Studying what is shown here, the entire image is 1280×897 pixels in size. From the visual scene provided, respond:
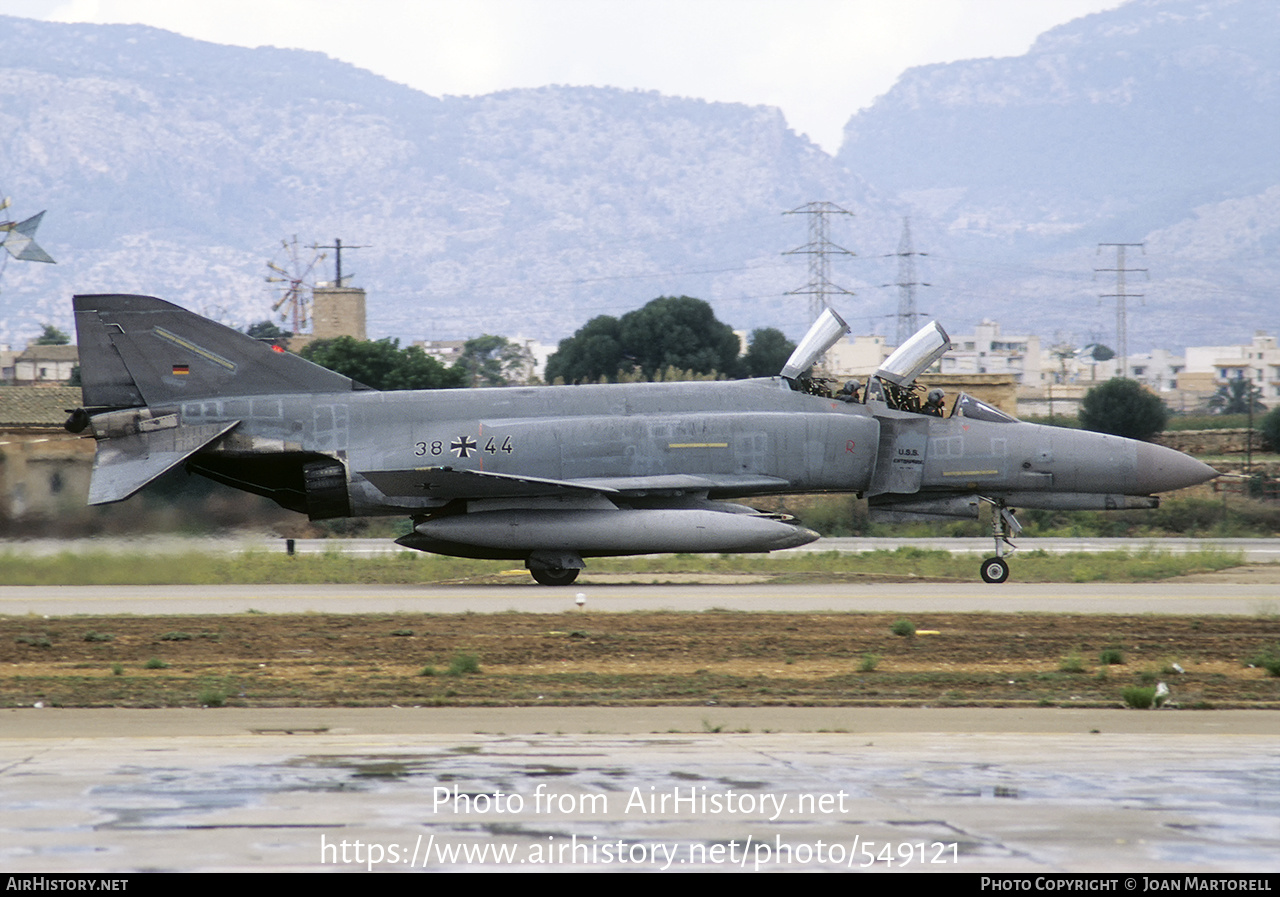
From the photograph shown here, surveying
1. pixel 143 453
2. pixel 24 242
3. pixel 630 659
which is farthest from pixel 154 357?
pixel 24 242

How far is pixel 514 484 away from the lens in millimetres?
22000

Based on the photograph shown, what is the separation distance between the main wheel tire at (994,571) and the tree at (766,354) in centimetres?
5990

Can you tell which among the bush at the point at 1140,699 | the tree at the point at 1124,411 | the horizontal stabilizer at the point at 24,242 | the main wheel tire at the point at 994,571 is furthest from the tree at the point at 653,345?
the bush at the point at 1140,699

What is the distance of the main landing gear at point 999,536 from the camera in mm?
23031

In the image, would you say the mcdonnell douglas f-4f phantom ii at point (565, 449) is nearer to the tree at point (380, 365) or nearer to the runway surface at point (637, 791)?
the runway surface at point (637, 791)

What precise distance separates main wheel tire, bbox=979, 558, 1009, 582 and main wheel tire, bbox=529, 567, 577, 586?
275 inches

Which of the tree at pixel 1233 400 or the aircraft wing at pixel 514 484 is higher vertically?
the tree at pixel 1233 400

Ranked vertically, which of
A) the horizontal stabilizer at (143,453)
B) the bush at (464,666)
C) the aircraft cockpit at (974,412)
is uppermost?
the aircraft cockpit at (974,412)

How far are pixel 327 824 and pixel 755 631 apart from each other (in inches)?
389

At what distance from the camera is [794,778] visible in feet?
29.7

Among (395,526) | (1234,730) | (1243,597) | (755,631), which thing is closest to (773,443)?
(755,631)

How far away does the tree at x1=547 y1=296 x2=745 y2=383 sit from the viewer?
79312 millimetres

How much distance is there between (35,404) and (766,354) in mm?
58948

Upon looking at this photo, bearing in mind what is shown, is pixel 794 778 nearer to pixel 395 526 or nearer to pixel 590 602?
pixel 590 602
